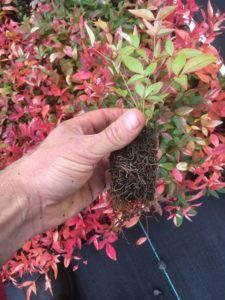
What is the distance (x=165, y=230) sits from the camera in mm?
1464

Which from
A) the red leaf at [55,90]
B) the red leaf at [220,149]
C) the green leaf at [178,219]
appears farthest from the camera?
the red leaf at [55,90]

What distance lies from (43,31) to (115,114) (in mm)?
674

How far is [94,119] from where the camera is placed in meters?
1.10

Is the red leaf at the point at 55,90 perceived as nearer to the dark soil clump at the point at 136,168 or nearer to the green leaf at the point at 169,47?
the dark soil clump at the point at 136,168

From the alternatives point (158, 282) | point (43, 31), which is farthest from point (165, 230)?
point (43, 31)

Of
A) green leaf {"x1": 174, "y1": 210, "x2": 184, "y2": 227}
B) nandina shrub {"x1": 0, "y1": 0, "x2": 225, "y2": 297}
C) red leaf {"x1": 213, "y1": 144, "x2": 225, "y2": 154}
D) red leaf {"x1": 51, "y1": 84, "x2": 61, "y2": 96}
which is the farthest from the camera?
red leaf {"x1": 51, "y1": 84, "x2": 61, "y2": 96}

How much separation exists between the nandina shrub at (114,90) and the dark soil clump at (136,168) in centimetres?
7

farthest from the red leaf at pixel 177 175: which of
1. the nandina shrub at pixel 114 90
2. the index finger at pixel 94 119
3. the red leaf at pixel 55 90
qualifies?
the red leaf at pixel 55 90

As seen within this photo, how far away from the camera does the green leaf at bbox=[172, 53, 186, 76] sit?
0.74 meters

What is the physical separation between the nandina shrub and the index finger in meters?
0.06

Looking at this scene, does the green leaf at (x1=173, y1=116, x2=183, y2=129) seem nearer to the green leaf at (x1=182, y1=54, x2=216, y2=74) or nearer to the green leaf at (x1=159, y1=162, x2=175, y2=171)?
the green leaf at (x1=159, y1=162, x2=175, y2=171)

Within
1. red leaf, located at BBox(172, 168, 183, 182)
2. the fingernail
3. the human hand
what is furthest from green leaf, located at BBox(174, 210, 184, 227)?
the fingernail

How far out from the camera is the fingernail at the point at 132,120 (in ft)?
2.63

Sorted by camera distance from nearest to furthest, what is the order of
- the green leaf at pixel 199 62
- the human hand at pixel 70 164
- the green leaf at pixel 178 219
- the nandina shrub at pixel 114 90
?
the green leaf at pixel 199 62, the human hand at pixel 70 164, the nandina shrub at pixel 114 90, the green leaf at pixel 178 219
